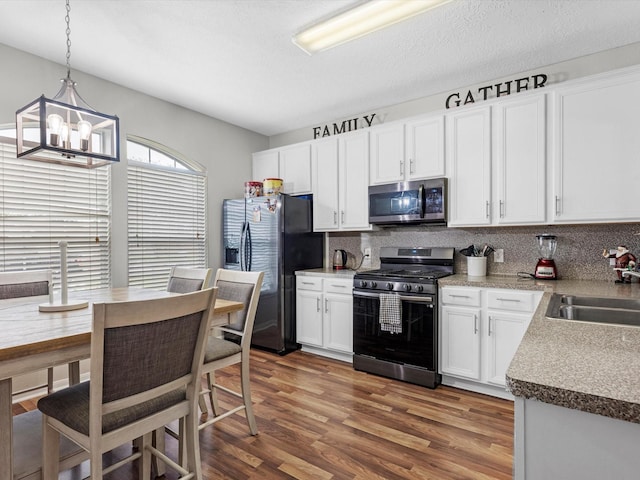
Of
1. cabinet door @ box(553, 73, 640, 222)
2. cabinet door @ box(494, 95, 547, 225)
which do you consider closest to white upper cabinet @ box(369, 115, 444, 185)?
cabinet door @ box(494, 95, 547, 225)

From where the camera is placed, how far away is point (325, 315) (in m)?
3.67

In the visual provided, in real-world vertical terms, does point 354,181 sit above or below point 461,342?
above

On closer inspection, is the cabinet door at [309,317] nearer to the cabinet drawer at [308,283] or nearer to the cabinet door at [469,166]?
the cabinet drawer at [308,283]

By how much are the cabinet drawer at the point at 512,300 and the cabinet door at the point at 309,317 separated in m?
1.66

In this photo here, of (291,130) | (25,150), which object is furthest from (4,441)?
(291,130)

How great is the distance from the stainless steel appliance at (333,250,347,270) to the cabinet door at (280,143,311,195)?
80cm

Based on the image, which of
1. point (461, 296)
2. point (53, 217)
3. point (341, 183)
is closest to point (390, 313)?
point (461, 296)

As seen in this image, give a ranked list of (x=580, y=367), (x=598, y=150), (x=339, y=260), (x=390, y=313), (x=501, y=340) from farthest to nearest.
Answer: (x=339, y=260), (x=390, y=313), (x=501, y=340), (x=598, y=150), (x=580, y=367)

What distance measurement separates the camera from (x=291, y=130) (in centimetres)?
470

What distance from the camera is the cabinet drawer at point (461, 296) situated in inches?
110

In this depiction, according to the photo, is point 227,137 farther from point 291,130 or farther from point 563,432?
point 563,432

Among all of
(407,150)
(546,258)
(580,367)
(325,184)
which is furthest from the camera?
(325,184)

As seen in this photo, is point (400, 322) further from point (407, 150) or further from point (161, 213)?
point (161, 213)

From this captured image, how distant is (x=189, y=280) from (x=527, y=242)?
2.83 meters
